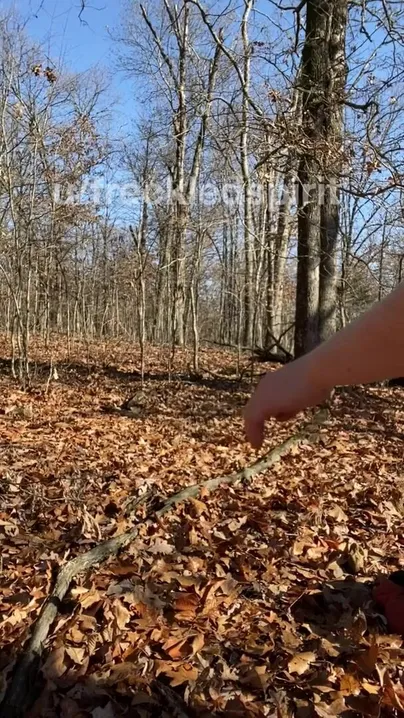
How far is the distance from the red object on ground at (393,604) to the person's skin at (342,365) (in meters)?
1.60

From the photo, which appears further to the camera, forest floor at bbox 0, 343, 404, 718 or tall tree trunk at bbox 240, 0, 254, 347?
tall tree trunk at bbox 240, 0, 254, 347

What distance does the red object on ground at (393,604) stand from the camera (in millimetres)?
2203

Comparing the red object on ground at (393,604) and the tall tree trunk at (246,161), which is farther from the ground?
the tall tree trunk at (246,161)

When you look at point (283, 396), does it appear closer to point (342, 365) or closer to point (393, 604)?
point (342, 365)

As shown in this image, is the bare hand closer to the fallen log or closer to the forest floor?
the forest floor

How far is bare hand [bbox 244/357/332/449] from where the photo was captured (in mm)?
899

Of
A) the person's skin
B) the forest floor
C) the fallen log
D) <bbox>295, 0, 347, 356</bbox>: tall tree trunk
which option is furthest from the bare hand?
<bbox>295, 0, 347, 356</bbox>: tall tree trunk

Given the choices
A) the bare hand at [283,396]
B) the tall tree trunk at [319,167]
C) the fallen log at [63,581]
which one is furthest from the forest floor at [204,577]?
the tall tree trunk at [319,167]

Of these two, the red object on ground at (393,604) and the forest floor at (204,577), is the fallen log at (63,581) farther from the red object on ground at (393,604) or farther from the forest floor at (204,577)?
the red object on ground at (393,604)

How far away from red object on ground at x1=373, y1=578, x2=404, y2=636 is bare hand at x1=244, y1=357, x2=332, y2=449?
1.55 meters

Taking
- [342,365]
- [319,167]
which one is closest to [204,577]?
[342,365]

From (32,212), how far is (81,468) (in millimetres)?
6409

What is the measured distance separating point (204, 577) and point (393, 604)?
1127 mm

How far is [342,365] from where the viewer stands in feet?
2.67
